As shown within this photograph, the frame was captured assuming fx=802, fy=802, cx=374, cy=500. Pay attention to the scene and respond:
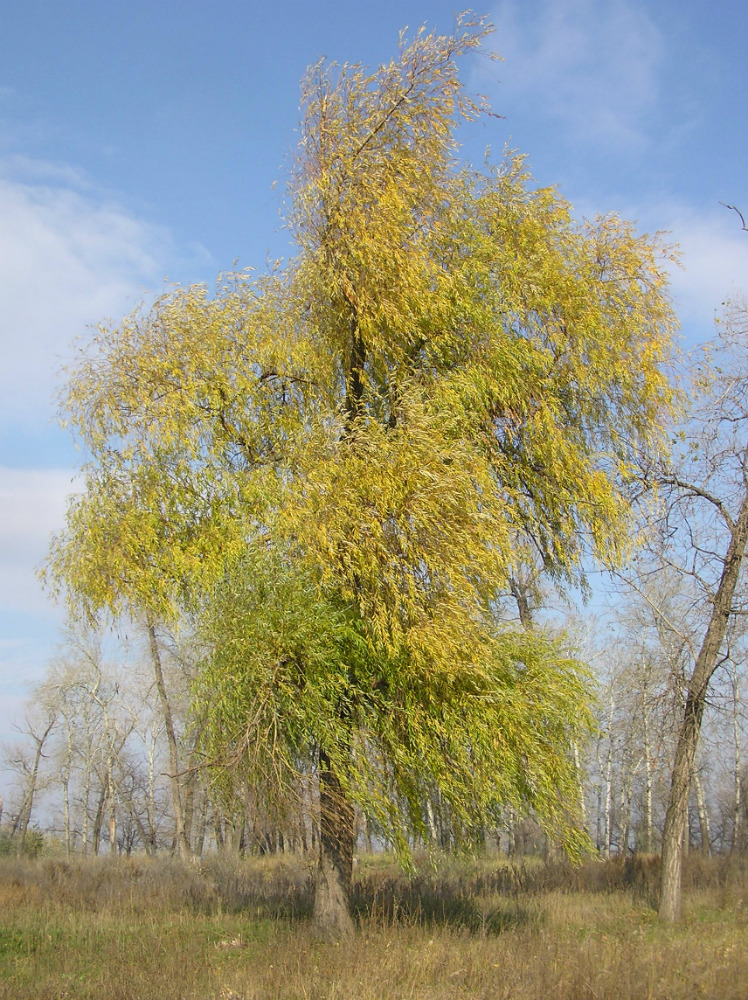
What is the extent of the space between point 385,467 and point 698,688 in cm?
732

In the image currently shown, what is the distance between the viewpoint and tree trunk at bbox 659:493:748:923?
1294 cm

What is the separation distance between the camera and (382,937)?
905 cm

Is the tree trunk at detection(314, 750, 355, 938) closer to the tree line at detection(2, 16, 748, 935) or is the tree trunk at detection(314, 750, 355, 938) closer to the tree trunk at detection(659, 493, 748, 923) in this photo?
the tree line at detection(2, 16, 748, 935)

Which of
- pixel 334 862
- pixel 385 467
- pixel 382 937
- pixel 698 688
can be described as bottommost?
pixel 382 937

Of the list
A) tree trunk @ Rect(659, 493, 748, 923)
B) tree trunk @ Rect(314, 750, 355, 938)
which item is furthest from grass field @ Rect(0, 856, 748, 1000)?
tree trunk @ Rect(659, 493, 748, 923)

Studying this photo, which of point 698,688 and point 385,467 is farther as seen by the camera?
point 698,688

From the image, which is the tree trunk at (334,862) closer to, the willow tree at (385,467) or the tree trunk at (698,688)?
the willow tree at (385,467)

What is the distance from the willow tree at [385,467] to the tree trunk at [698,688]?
2710 millimetres

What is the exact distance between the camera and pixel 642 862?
56.0ft

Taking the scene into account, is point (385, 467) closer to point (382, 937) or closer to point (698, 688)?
point (382, 937)

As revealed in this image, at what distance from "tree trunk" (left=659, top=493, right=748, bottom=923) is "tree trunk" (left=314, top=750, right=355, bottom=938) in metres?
5.92

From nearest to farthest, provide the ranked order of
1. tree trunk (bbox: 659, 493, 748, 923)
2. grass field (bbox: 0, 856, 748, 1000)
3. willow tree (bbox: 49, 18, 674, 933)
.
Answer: grass field (bbox: 0, 856, 748, 1000)
willow tree (bbox: 49, 18, 674, 933)
tree trunk (bbox: 659, 493, 748, 923)

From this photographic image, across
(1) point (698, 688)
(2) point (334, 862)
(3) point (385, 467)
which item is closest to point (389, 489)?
(3) point (385, 467)

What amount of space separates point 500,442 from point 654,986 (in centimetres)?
648
